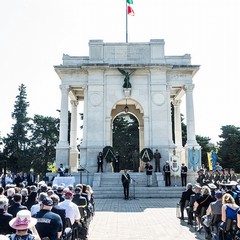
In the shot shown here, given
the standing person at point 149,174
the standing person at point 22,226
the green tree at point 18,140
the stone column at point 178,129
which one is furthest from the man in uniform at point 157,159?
the green tree at point 18,140

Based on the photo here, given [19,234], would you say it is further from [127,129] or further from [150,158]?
[127,129]

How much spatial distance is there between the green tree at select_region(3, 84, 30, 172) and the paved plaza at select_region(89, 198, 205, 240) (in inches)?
1586

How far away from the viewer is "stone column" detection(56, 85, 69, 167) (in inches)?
1069

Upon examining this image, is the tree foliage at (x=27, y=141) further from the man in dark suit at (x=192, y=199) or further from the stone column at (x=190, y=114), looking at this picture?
the man in dark suit at (x=192, y=199)

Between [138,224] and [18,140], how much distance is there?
47.0m

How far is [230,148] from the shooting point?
54906mm

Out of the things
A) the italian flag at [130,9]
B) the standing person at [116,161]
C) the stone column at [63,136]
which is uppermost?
the italian flag at [130,9]

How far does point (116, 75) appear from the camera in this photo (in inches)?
1135

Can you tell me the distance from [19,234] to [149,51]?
26137mm

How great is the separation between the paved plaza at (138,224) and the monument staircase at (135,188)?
4408mm

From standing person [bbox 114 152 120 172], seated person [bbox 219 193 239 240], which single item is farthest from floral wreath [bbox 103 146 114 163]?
seated person [bbox 219 193 239 240]

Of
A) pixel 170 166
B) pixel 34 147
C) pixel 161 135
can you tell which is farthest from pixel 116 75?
pixel 34 147

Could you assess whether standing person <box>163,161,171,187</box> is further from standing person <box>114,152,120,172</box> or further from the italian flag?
the italian flag

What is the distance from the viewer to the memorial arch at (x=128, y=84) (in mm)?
27891
